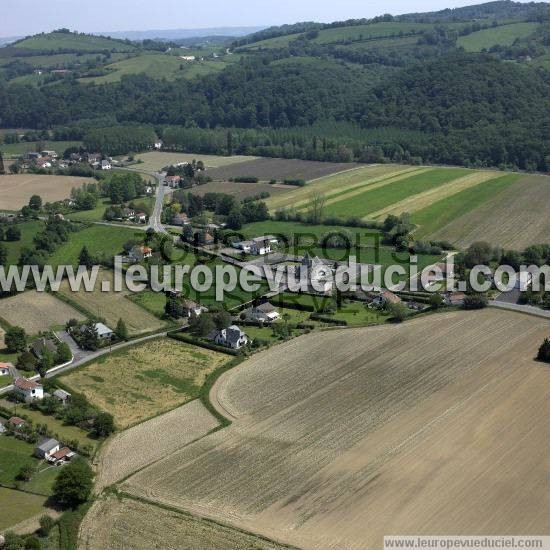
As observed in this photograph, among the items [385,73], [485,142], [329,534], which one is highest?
[385,73]

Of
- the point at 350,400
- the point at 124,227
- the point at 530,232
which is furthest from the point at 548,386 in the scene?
the point at 124,227

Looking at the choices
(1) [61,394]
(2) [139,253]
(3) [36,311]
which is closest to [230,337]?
(1) [61,394]

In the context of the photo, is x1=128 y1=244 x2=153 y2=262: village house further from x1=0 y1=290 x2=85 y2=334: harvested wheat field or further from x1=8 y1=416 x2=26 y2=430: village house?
x1=8 y1=416 x2=26 y2=430: village house

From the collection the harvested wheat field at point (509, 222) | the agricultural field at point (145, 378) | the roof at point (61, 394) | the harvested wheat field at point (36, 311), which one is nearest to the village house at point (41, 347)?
the agricultural field at point (145, 378)

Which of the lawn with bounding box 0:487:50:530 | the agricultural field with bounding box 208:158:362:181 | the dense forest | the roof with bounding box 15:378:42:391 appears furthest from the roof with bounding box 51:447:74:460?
the dense forest

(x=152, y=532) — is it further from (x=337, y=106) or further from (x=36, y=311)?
(x=337, y=106)

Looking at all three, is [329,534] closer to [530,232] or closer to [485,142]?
[530,232]
